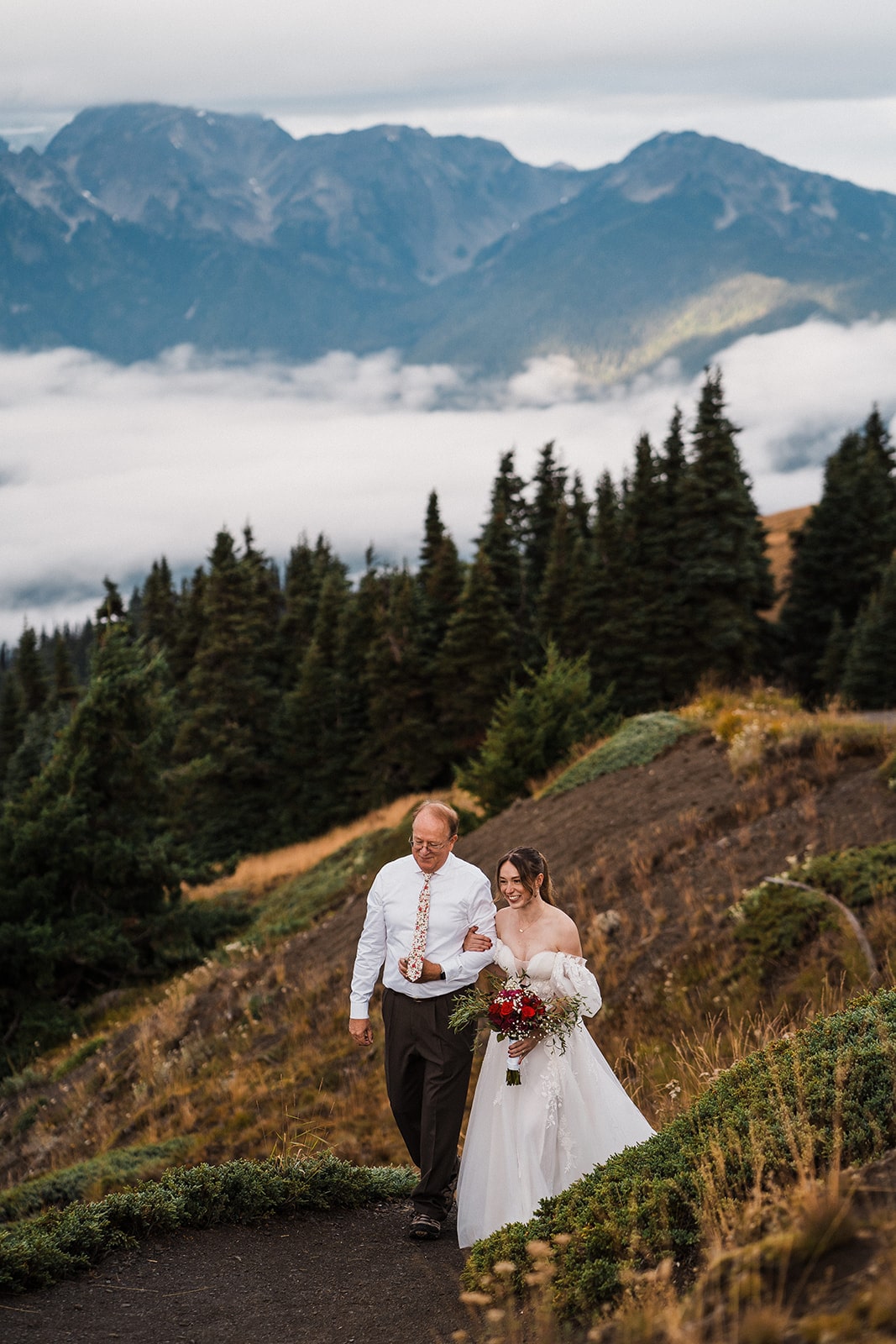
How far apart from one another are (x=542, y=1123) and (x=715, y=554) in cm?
3879

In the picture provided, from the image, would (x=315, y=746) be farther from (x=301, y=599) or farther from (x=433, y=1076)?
(x=433, y=1076)

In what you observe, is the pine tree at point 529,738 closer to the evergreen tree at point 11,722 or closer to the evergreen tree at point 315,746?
the evergreen tree at point 315,746

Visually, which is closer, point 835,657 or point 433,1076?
point 433,1076

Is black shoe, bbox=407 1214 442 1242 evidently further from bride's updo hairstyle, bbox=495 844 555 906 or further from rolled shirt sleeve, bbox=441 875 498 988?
bride's updo hairstyle, bbox=495 844 555 906

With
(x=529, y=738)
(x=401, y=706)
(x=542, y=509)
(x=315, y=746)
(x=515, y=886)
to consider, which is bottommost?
(x=315, y=746)

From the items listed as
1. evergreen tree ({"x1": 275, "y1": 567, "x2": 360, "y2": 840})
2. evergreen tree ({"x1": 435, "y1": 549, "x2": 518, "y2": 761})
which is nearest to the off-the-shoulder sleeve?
evergreen tree ({"x1": 435, "y1": 549, "x2": 518, "y2": 761})

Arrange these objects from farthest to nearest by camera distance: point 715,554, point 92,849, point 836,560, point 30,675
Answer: point 30,675
point 836,560
point 715,554
point 92,849

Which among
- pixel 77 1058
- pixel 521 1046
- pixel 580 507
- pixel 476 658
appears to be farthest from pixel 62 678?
pixel 521 1046

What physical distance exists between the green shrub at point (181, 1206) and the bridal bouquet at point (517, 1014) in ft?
5.14

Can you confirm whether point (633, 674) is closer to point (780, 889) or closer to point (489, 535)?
point (489, 535)

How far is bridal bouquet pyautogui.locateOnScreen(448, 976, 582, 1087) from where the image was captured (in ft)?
18.1

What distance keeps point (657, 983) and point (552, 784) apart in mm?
9142

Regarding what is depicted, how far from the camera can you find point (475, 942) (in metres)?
5.84

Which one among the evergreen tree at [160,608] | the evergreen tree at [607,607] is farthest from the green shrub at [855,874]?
the evergreen tree at [160,608]
